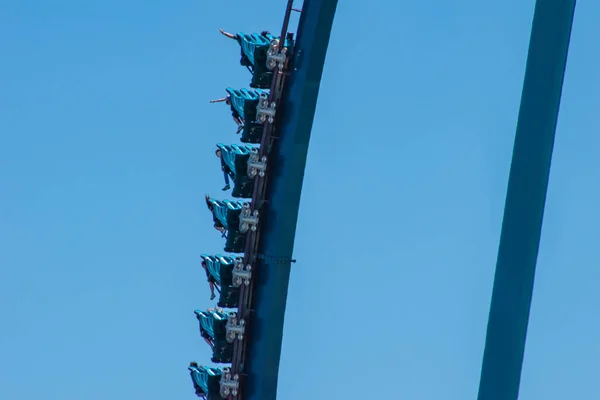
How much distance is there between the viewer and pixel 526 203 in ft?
55.9

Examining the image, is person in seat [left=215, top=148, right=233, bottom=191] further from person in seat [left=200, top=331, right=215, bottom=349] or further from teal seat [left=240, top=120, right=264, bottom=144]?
person in seat [left=200, top=331, right=215, bottom=349]

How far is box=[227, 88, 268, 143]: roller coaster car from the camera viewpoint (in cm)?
2448

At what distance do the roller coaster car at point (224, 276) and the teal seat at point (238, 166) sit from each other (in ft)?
4.63

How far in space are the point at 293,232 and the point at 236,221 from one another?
4.12 feet

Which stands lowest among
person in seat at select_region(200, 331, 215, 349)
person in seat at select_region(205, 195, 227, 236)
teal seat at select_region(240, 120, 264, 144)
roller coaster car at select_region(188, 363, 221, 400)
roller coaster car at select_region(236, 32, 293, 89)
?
roller coaster car at select_region(188, 363, 221, 400)

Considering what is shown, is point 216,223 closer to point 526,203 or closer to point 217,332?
point 217,332

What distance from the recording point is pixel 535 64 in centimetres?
1700

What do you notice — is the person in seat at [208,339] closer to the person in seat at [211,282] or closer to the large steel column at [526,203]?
the person in seat at [211,282]

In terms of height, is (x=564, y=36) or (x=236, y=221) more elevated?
(x=564, y=36)

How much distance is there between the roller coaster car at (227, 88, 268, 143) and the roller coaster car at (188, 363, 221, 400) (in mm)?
5013

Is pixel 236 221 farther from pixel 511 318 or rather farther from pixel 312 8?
pixel 511 318

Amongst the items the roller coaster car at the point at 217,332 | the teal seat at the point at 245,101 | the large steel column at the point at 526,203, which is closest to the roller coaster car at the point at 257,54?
the teal seat at the point at 245,101

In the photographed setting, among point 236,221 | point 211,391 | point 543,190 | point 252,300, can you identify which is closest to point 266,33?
point 236,221

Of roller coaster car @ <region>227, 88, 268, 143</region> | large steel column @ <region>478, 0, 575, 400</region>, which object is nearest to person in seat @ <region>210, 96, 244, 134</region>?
roller coaster car @ <region>227, 88, 268, 143</region>
